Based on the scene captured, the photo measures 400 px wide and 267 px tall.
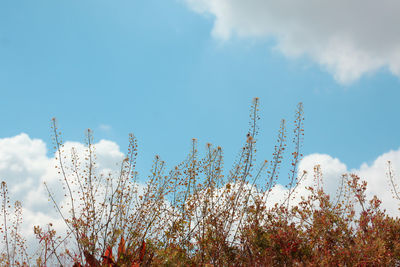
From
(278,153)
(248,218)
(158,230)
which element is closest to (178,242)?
(158,230)

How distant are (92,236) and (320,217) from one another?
14.4ft

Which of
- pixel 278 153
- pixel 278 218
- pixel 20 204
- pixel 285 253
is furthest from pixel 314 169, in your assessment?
pixel 20 204

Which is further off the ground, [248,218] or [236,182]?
[236,182]

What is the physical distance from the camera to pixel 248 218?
7.31 metres

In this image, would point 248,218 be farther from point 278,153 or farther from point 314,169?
point 314,169

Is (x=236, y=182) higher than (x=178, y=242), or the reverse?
(x=236, y=182)

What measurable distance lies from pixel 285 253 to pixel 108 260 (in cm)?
301

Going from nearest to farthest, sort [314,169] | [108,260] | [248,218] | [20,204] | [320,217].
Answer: [108,260], [320,217], [248,218], [314,169], [20,204]

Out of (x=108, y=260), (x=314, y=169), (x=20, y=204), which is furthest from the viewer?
(x=20, y=204)

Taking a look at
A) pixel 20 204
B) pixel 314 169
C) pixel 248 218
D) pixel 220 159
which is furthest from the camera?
pixel 20 204

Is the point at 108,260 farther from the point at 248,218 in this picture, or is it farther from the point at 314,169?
the point at 314,169

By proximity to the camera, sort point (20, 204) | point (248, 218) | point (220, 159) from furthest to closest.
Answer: point (20, 204), point (220, 159), point (248, 218)

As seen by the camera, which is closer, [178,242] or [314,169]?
[178,242]

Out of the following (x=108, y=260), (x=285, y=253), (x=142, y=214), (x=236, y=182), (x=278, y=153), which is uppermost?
(x=278, y=153)
